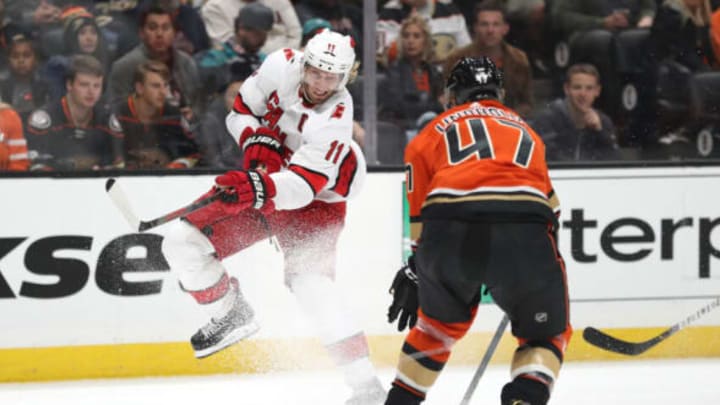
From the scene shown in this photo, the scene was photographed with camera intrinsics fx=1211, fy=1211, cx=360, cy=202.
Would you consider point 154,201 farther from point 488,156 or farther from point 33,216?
point 488,156

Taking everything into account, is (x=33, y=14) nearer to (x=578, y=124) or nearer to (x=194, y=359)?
(x=194, y=359)

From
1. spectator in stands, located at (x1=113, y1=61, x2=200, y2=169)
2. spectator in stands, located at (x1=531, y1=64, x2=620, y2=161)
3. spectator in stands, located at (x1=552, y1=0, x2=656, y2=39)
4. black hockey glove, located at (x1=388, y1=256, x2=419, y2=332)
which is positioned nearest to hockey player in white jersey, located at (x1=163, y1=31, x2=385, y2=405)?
black hockey glove, located at (x1=388, y1=256, x2=419, y2=332)

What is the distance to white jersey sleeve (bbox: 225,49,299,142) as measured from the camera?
4172 mm

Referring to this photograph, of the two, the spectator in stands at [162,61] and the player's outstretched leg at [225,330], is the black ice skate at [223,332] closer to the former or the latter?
the player's outstretched leg at [225,330]

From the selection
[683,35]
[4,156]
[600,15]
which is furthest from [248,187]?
[683,35]

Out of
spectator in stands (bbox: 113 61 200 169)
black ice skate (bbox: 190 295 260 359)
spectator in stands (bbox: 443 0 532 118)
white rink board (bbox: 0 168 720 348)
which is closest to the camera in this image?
black ice skate (bbox: 190 295 260 359)

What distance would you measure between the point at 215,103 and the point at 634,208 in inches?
71.8

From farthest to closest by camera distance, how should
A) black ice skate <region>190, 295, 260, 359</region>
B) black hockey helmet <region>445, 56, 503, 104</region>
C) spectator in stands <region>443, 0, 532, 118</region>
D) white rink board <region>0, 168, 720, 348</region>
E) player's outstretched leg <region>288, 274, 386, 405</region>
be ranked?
spectator in stands <region>443, 0, 532, 118</region> → white rink board <region>0, 168, 720, 348</region> → black ice skate <region>190, 295, 260, 359</region> → player's outstretched leg <region>288, 274, 386, 405</region> → black hockey helmet <region>445, 56, 503, 104</region>

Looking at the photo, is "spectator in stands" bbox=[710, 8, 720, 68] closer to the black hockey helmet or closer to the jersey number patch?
the black hockey helmet

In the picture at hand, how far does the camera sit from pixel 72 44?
4.82 m

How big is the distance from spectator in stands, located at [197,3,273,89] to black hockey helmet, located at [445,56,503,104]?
1806 mm

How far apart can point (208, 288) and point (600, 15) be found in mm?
2223

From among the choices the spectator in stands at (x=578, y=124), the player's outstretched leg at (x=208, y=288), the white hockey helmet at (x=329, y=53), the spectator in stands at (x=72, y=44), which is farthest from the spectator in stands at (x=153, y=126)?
the spectator in stands at (x=578, y=124)

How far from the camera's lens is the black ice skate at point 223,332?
14.3 ft
